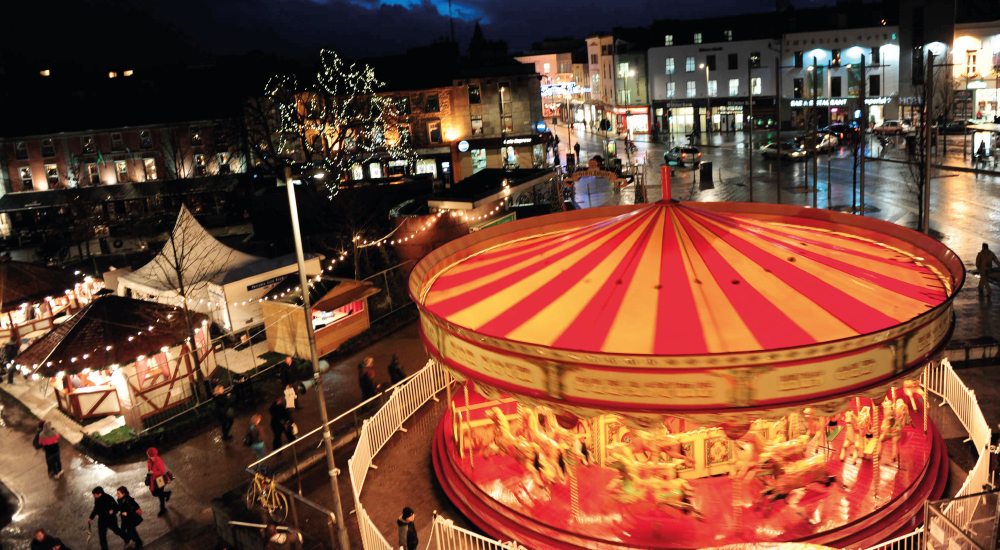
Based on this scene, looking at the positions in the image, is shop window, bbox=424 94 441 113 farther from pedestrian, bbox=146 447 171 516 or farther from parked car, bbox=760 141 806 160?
pedestrian, bbox=146 447 171 516

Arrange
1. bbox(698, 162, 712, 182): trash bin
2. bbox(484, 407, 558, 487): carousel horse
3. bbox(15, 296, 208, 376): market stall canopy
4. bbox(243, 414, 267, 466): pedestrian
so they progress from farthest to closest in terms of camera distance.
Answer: bbox(698, 162, 712, 182): trash bin
bbox(15, 296, 208, 376): market stall canopy
bbox(243, 414, 267, 466): pedestrian
bbox(484, 407, 558, 487): carousel horse

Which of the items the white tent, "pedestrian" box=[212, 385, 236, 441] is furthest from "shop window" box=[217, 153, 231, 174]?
"pedestrian" box=[212, 385, 236, 441]

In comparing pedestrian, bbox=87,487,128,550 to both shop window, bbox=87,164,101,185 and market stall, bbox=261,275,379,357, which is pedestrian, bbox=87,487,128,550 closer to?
market stall, bbox=261,275,379,357

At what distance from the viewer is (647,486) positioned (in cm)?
934

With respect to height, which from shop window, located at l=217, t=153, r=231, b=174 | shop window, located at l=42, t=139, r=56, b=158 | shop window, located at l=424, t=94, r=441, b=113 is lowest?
shop window, located at l=217, t=153, r=231, b=174

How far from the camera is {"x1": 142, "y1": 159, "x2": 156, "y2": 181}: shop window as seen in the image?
43.9 meters

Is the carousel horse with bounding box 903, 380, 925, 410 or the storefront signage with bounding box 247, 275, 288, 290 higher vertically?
the storefront signage with bounding box 247, 275, 288, 290

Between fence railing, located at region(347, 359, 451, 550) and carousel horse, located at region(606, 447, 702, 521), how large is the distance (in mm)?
3158

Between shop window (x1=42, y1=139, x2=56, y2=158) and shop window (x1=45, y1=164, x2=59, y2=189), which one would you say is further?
shop window (x1=45, y1=164, x2=59, y2=189)

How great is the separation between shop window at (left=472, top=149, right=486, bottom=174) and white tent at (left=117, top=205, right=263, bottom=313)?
27321mm

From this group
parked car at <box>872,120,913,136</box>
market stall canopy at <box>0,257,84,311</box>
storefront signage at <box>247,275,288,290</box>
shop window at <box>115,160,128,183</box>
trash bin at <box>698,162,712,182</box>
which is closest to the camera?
storefront signage at <box>247,275,288,290</box>

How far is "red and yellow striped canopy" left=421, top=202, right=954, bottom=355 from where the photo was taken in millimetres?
8562

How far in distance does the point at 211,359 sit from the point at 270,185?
2485 cm

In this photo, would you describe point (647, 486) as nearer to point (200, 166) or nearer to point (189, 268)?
point (189, 268)
